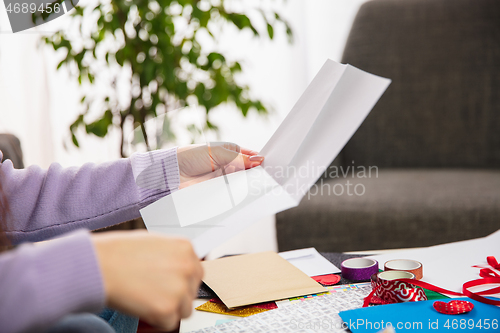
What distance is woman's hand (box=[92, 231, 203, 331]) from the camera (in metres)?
0.32

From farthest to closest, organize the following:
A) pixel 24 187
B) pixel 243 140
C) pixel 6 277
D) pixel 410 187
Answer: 1. pixel 243 140
2. pixel 410 187
3. pixel 24 187
4. pixel 6 277

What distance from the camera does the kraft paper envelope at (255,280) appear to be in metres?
0.59

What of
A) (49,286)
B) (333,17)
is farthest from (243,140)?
(49,286)

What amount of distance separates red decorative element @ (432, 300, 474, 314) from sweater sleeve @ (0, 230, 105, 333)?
37 cm

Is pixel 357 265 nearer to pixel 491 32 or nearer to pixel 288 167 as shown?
pixel 288 167

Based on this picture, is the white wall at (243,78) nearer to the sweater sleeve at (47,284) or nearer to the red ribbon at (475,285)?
the red ribbon at (475,285)

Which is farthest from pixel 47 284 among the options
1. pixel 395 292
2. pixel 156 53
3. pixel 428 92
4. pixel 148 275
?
pixel 428 92

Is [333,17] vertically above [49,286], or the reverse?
[333,17]

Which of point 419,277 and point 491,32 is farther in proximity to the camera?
point 491,32

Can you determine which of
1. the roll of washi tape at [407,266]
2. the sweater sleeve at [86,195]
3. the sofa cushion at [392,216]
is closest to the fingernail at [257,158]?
the sweater sleeve at [86,195]

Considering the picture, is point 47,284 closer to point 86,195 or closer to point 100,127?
point 86,195

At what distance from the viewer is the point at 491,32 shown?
154cm

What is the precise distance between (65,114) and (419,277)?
68.1 inches

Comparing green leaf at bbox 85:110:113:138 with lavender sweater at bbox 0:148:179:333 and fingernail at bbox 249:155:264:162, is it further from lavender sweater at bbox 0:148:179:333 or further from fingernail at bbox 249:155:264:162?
fingernail at bbox 249:155:264:162
